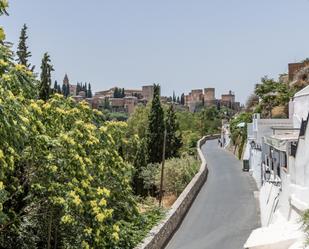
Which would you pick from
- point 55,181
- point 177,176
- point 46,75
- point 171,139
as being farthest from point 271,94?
point 55,181

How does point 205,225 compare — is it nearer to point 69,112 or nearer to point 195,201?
point 195,201

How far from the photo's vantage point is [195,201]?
2772 centimetres

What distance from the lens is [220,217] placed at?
928 inches

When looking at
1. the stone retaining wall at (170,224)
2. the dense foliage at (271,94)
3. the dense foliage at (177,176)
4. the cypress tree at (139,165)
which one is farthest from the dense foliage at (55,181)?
the dense foliage at (271,94)

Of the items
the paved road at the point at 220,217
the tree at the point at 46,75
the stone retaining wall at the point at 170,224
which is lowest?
the paved road at the point at 220,217

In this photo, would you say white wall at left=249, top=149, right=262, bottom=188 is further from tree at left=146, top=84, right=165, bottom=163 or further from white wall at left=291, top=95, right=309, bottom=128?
tree at left=146, top=84, right=165, bottom=163

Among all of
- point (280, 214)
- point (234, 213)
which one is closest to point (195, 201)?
point (234, 213)

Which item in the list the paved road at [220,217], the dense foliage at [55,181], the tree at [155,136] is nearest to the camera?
the dense foliage at [55,181]

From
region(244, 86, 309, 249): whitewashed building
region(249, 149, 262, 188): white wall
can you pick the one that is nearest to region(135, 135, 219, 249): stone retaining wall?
region(244, 86, 309, 249): whitewashed building

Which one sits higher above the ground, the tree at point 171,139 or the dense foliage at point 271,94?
the dense foliage at point 271,94

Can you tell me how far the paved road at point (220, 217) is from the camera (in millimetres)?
19062

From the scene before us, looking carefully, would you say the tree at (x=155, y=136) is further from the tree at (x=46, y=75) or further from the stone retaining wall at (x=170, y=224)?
the tree at (x=46, y=75)

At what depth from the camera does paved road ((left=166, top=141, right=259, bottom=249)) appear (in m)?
19.1

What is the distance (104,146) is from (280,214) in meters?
6.61
